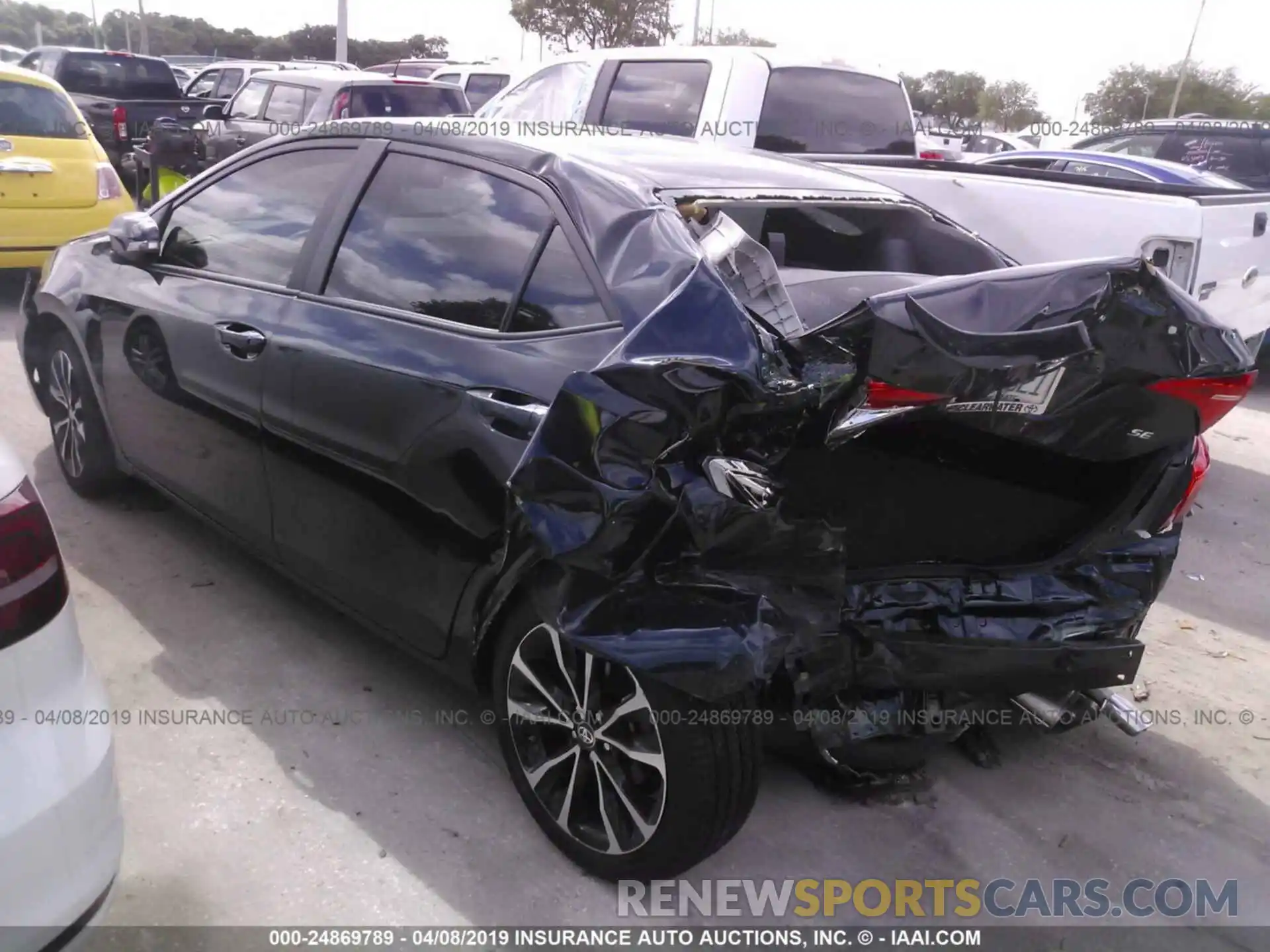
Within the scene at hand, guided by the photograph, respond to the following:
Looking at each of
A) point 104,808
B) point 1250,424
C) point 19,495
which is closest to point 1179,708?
point 104,808

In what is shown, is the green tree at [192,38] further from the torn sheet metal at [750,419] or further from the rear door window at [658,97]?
the torn sheet metal at [750,419]

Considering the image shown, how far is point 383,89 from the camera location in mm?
11102

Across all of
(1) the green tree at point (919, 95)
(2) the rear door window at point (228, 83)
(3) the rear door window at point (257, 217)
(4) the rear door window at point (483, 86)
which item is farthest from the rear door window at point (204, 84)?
(1) the green tree at point (919, 95)

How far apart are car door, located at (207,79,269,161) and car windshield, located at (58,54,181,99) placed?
347cm

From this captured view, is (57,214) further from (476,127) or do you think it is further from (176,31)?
(176,31)

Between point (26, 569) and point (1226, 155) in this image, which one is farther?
point (1226, 155)

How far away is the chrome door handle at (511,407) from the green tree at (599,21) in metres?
31.9

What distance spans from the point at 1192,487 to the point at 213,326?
2.99 metres

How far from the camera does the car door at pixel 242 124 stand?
11336mm

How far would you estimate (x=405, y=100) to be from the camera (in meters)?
11.4

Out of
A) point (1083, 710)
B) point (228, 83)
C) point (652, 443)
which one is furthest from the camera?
point (228, 83)

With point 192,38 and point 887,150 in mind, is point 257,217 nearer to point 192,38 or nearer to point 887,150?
point 887,150

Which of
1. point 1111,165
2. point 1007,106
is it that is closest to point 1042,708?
point 1111,165

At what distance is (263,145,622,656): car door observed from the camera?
263 cm
